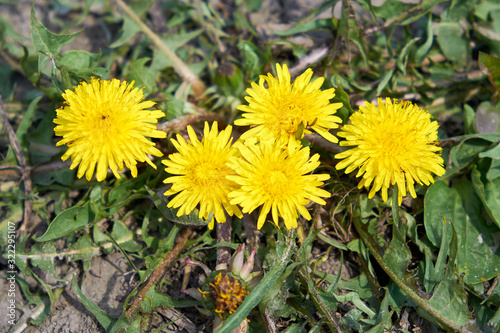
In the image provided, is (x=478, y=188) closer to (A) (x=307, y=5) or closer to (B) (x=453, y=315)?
(B) (x=453, y=315)

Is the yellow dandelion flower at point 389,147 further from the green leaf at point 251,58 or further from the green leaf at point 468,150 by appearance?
the green leaf at point 251,58

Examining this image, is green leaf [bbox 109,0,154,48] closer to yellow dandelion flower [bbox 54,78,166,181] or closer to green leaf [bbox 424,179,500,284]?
yellow dandelion flower [bbox 54,78,166,181]

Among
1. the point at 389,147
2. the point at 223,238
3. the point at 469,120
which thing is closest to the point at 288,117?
the point at 389,147

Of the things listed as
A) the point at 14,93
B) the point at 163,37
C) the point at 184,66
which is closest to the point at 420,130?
the point at 184,66

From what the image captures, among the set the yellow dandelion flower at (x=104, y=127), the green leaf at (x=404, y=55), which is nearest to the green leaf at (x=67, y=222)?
the yellow dandelion flower at (x=104, y=127)

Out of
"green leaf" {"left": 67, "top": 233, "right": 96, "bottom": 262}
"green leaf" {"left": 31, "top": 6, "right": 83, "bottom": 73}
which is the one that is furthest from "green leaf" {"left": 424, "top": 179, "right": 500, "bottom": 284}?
"green leaf" {"left": 31, "top": 6, "right": 83, "bottom": 73}

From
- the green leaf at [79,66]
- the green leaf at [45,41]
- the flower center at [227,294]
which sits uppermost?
the green leaf at [45,41]
